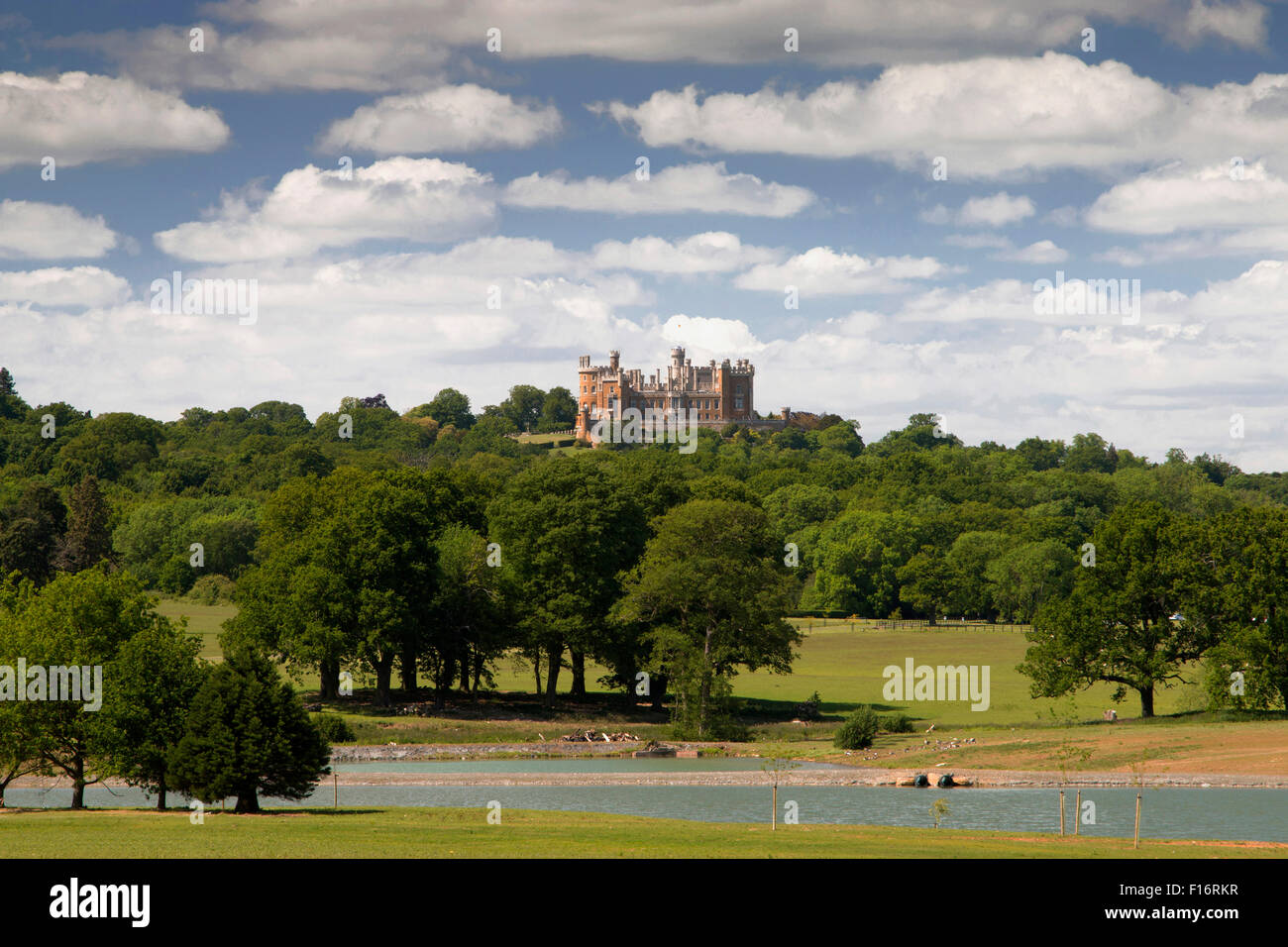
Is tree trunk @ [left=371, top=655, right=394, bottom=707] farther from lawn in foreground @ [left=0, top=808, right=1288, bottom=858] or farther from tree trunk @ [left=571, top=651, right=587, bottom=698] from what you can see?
lawn in foreground @ [left=0, top=808, right=1288, bottom=858]

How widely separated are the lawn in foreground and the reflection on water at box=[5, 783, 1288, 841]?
4797 mm

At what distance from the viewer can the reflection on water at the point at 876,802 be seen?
40281 mm

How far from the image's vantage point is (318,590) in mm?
70562

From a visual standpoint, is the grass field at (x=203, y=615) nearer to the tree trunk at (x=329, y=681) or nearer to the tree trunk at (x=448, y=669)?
the tree trunk at (x=329, y=681)

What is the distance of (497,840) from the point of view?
30.0 metres

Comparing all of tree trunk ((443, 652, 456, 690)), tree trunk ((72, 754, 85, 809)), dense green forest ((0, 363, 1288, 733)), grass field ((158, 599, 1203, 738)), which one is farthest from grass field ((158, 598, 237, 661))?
tree trunk ((72, 754, 85, 809))

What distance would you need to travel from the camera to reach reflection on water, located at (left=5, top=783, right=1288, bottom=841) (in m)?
40.3

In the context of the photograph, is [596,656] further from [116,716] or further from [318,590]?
[116,716]

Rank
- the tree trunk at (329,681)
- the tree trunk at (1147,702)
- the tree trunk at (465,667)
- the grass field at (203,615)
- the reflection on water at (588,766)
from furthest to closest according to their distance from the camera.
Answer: the grass field at (203,615) < the tree trunk at (465,667) < the tree trunk at (329,681) < the tree trunk at (1147,702) < the reflection on water at (588,766)

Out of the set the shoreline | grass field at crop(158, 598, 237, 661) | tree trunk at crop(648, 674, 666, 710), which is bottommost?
the shoreline

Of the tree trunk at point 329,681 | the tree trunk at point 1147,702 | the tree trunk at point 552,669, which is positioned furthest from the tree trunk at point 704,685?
the tree trunk at point 1147,702

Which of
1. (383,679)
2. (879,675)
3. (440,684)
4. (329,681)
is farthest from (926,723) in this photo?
(329,681)

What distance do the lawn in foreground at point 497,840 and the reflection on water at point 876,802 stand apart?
15.7 feet
